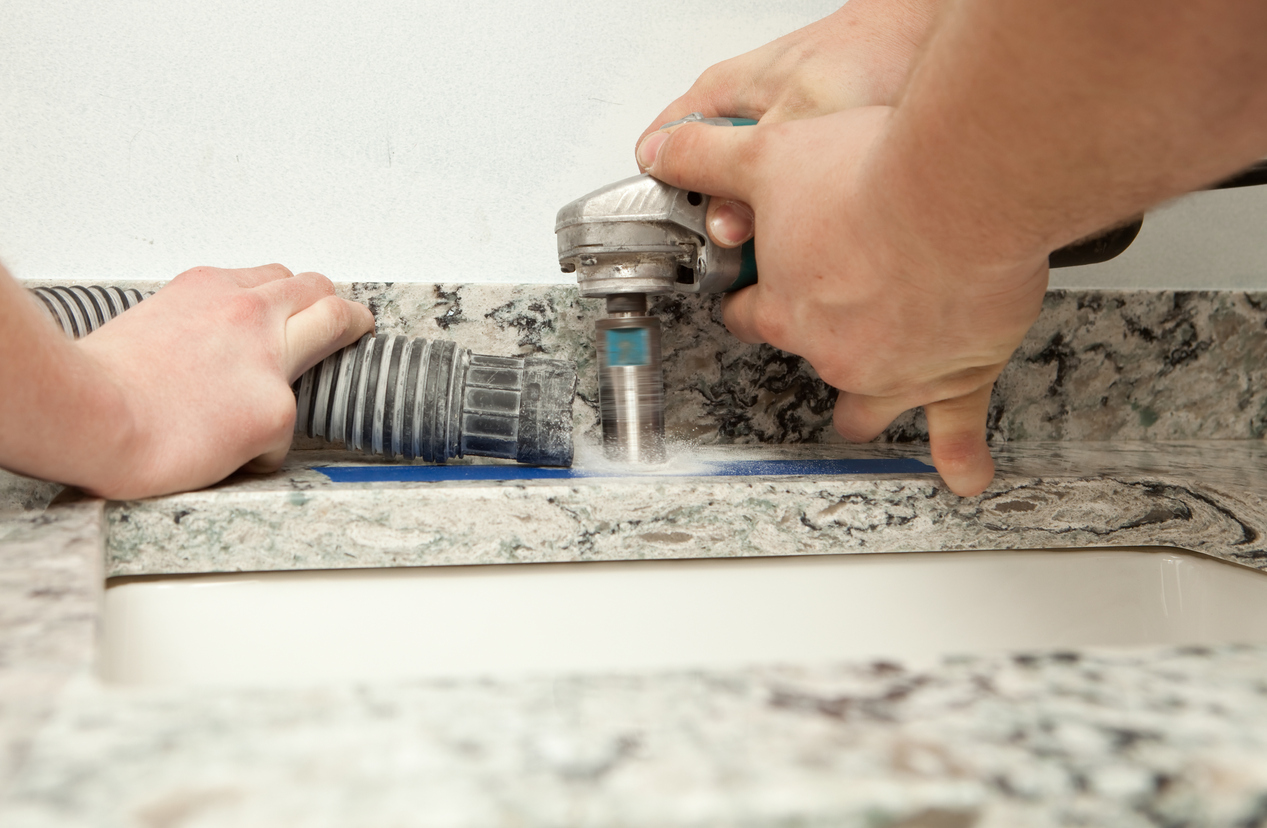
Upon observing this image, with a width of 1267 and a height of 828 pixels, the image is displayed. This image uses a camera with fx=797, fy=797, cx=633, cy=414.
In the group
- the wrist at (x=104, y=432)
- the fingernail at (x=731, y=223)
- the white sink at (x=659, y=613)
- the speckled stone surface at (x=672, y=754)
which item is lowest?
the white sink at (x=659, y=613)

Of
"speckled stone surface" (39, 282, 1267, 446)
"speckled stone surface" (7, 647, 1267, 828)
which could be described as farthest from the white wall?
"speckled stone surface" (7, 647, 1267, 828)

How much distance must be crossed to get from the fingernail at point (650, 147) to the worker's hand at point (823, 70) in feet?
0.04

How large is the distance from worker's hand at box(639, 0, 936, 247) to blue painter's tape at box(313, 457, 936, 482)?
0.51 feet

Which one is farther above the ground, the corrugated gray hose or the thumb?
the thumb

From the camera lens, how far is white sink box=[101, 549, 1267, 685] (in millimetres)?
427

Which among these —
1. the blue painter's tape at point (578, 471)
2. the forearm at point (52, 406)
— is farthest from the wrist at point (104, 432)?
the blue painter's tape at point (578, 471)

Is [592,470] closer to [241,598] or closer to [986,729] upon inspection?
[241,598]

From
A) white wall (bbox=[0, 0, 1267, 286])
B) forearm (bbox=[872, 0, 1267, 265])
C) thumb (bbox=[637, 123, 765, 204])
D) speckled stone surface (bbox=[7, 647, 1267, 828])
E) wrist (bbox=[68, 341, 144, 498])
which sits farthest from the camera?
white wall (bbox=[0, 0, 1267, 286])

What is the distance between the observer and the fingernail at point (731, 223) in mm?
517

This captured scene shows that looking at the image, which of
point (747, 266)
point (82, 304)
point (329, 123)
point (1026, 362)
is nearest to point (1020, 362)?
point (1026, 362)

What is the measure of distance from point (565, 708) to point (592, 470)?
0.37 meters

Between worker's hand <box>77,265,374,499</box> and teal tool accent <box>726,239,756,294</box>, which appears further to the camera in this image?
teal tool accent <box>726,239,756,294</box>

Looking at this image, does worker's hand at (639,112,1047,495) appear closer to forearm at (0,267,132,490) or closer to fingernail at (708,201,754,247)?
fingernail at (708,201,754,247)

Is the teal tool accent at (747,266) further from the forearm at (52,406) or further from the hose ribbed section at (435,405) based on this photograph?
the forearm at (52,406)
